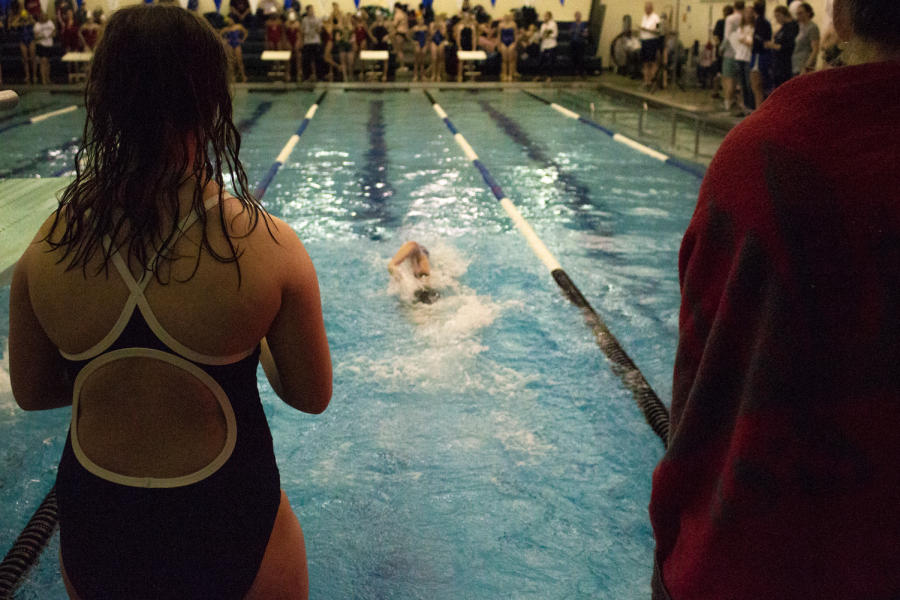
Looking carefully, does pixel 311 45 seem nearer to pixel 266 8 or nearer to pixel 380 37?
pixel 380 37

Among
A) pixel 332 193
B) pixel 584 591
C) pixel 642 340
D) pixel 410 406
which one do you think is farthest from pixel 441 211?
pixel 584 591

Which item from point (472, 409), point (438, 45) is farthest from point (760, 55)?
point (438, 45)

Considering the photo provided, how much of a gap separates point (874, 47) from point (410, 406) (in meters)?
2.61

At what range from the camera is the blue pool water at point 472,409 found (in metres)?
2.30

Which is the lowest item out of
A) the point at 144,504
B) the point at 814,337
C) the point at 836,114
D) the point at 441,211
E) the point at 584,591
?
the point at 584,591

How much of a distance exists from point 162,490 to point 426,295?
3.19 metres

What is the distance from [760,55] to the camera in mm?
8719

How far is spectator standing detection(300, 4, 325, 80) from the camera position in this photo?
14.8 meters

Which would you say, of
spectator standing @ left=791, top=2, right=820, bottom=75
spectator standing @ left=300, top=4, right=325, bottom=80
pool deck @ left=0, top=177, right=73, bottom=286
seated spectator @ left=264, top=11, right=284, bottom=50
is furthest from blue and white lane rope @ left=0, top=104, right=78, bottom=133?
spectator standing @ left=791, top=2, right=820, bottom=75

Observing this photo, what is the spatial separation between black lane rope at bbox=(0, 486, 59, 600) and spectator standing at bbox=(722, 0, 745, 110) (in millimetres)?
9298

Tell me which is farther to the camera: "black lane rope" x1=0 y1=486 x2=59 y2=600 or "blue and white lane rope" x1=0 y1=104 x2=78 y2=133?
"blue and white lane rope" x1=0 y1=104 x2=78 y2=133

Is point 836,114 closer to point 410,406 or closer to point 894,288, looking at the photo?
point 894,288

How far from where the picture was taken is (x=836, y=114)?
739 mm

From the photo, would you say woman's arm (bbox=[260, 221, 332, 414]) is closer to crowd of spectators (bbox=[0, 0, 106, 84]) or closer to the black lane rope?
the black lane rope
